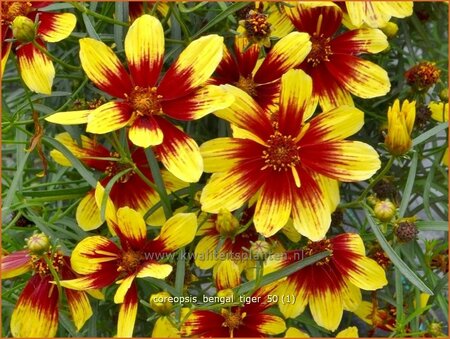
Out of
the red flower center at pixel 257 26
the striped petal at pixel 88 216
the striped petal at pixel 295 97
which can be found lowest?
the striped petal at pixel 88 216

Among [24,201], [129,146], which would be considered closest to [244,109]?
[129,146]

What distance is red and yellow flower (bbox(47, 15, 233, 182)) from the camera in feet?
2.43

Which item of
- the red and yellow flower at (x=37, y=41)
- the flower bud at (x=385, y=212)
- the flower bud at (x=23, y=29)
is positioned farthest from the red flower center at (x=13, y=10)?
the flower bud at (x=385, y=212)

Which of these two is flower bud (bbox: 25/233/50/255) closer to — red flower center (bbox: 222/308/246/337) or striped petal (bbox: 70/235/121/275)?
striped petal (bbox: 70/235/121/275)

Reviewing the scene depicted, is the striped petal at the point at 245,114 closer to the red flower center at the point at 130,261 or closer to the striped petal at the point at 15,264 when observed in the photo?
the red flower center at the point at 130,261

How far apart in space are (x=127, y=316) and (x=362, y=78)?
0.43 meters

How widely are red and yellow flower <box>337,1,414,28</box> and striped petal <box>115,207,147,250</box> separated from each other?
1.18 ft

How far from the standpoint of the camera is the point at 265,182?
81cm

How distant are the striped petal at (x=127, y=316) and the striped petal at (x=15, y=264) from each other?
151 mm

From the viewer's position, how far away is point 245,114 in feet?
2.60

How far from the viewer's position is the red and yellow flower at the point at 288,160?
2.55 feet

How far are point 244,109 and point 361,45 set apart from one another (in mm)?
219

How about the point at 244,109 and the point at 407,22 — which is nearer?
the point at 244,109

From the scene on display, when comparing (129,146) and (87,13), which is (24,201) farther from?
(87,13)
